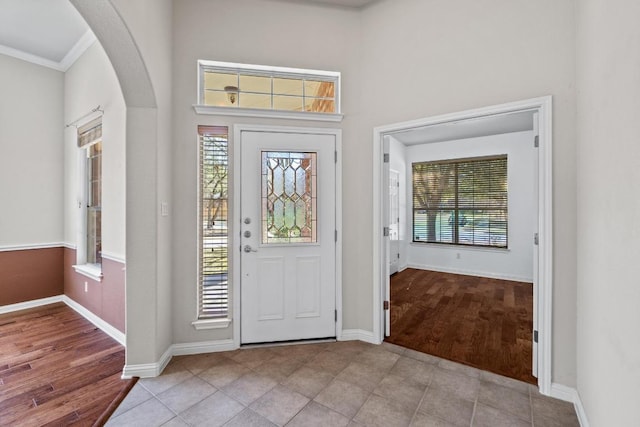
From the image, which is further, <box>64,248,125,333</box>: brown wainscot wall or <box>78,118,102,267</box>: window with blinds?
<box>78,118,102,267</box>: window with blinds

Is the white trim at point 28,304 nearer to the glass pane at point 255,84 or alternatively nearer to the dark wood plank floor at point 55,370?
the dark wood plank floor at point 55,370

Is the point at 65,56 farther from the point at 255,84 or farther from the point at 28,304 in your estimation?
the point at 28,304

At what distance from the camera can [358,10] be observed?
9.55 feet

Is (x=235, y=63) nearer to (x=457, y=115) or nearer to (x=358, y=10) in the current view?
(x=358, y=10)

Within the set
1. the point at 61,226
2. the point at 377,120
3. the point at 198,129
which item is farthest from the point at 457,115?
the point at 61,226

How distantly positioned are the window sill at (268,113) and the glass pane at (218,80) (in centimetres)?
27

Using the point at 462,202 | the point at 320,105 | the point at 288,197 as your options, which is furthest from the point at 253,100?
the point at 462,202

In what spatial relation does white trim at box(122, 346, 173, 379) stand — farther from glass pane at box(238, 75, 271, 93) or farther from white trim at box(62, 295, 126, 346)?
glass pane at box(238, 75, 271, 93)

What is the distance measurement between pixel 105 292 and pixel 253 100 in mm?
2593

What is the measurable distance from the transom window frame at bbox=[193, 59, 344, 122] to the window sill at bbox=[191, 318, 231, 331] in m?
1.91

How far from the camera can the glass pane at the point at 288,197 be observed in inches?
110

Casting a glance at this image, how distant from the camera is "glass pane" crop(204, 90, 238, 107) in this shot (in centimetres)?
277

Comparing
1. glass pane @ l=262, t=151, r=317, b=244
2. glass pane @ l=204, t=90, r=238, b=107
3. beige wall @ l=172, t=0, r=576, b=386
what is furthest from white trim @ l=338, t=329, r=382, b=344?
glass pane @ l=204, t=90, r=238, b=107

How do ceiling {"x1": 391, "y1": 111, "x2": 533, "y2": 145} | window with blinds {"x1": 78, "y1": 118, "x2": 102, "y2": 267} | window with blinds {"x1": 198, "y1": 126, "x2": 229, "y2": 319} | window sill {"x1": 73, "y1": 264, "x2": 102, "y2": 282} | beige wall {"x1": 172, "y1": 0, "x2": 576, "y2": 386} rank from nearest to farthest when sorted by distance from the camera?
beige wall {"x1": 172, "y1": 0, "x2": 576, "y2": 386}, window with blinds {"x1": 198, "y1": 126, "x2": 229, "y2": 319}, window sill {"x1": 73, "y1": 264, "x2": 102, "y2": 282}, window with blinds {"x1": 78, "y1": 118, "x2": 102, "y2": 267}, ceiling {"x1": 391, "y1": 111, "x2": 533, "y2": 145}
